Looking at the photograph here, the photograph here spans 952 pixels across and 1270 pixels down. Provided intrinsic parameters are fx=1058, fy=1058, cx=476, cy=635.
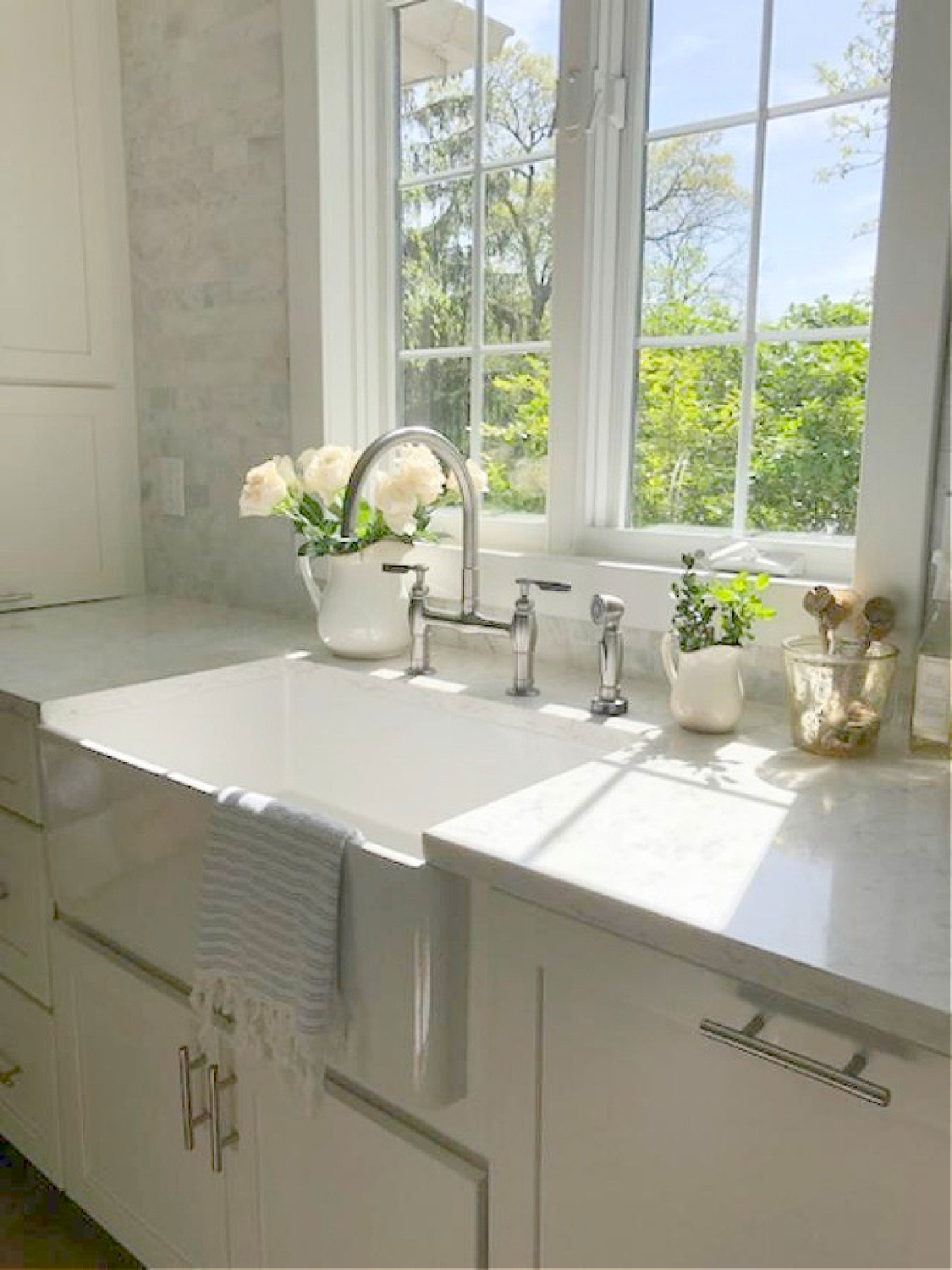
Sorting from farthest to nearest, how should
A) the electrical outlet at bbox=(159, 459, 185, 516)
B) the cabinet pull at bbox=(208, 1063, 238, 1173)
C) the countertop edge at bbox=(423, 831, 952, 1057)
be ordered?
the electrical outlet at bbox=(159, 459, 185, 516) < the cabinet pull at bbox=(208, 1063, 238, 1173) < the countertop edge at bbox=(423, 831, 952, 1057)

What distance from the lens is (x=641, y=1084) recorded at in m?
0.89

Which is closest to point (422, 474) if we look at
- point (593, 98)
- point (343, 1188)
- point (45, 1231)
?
point (593, 98)

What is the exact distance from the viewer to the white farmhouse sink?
3.42 feet

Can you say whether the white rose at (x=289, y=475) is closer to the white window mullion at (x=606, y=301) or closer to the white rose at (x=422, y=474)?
the white rose at (x=422, y=474)

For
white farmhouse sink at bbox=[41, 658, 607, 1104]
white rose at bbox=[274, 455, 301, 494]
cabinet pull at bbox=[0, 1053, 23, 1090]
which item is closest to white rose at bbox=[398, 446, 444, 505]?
white rose at bbox=[274, 455, 301, 494]

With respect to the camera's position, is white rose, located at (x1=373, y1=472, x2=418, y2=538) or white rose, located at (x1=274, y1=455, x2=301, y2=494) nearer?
white rose, located at (x1=373, y1=472, x2=418, y2=538)

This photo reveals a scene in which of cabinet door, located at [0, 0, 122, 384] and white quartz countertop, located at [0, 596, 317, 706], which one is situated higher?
cabinet door, located at [0, 0, 122, 384]

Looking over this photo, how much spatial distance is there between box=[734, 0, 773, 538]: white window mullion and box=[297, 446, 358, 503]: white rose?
2.05ft

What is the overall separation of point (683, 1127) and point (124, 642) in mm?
1404

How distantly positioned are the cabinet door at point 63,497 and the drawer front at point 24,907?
78 cm

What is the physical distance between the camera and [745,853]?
0.97 meters

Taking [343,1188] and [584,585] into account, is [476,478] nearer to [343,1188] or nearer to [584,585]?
[584,585]

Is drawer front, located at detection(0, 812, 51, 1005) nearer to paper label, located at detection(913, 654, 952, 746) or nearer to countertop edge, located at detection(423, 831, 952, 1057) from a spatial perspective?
countertop edge, located at detection(423, 831, 952, 1057)

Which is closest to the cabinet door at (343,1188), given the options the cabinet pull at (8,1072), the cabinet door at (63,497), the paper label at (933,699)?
the cabinet pull at (8,1072)
